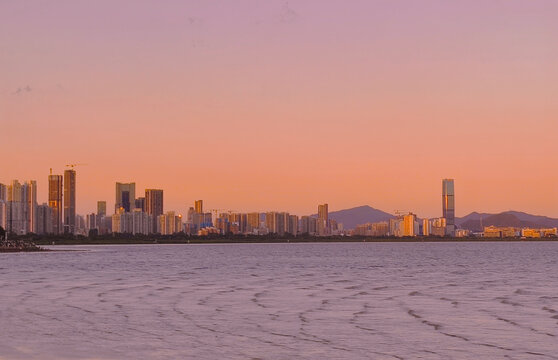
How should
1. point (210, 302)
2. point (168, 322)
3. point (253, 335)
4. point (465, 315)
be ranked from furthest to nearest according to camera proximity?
point (210, 302) < point (465, 315) < point (168, 322) < point (253, 335)

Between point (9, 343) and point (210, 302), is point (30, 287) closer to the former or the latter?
point (210, 302)

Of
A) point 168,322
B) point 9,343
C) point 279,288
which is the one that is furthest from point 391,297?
point 9,343

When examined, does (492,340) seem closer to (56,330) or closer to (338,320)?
(338,320)

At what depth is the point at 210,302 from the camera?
50.9 metres

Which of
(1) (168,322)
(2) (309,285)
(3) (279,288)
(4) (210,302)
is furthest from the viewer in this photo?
(2) (309,285)

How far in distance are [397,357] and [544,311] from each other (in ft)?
63.6

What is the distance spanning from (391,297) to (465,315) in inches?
530

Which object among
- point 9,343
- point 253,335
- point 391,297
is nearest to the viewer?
point 9,343

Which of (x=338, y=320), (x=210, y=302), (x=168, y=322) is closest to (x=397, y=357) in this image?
(x=338, y=320)

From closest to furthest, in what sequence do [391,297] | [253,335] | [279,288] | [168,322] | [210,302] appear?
[253,335] < [168,322] < [210,302] < [391,297] < [279,288]

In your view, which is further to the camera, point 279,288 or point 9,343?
point 279,288

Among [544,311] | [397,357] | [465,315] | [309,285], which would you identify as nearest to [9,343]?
[397,357]

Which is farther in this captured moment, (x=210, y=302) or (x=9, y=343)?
(x=210, y=302)

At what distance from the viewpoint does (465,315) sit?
137 feet
